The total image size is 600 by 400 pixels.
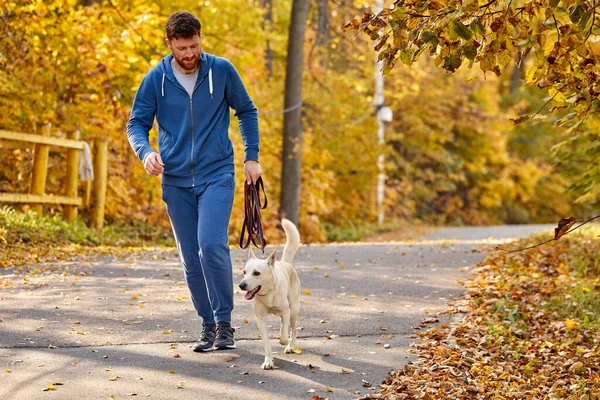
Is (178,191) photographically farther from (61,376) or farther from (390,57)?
(390,57)

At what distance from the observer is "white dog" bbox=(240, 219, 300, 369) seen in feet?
19.0

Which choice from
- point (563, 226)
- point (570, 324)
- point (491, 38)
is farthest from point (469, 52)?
point (570, 324)

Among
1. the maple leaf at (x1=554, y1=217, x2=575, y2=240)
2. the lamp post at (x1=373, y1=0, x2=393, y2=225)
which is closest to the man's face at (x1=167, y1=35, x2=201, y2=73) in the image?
the maple leaf at (x1=554, y1=217, x2=575, y2=240)

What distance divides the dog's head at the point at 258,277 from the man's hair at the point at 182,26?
1498mm

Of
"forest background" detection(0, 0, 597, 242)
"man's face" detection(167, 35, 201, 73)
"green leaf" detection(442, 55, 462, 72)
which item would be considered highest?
"forest background" detection(0, 0, 597, 242)

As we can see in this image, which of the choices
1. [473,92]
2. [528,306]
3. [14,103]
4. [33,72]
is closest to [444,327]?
[528,306]

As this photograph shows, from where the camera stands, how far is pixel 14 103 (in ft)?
43.3

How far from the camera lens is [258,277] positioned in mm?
5785

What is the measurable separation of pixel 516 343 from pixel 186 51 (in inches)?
133

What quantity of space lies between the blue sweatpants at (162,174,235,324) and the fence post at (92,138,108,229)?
911 centimetres

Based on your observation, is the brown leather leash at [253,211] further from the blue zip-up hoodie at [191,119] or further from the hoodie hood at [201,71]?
the hoodie hood at [201,71]

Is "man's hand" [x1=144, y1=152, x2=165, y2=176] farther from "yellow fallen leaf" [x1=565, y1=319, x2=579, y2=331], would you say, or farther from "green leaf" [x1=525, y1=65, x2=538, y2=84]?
"yellow fallen leaf" [x1=565, y1=319, x2=579, y2=331]

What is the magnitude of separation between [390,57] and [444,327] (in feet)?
10.2

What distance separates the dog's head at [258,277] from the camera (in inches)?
226
